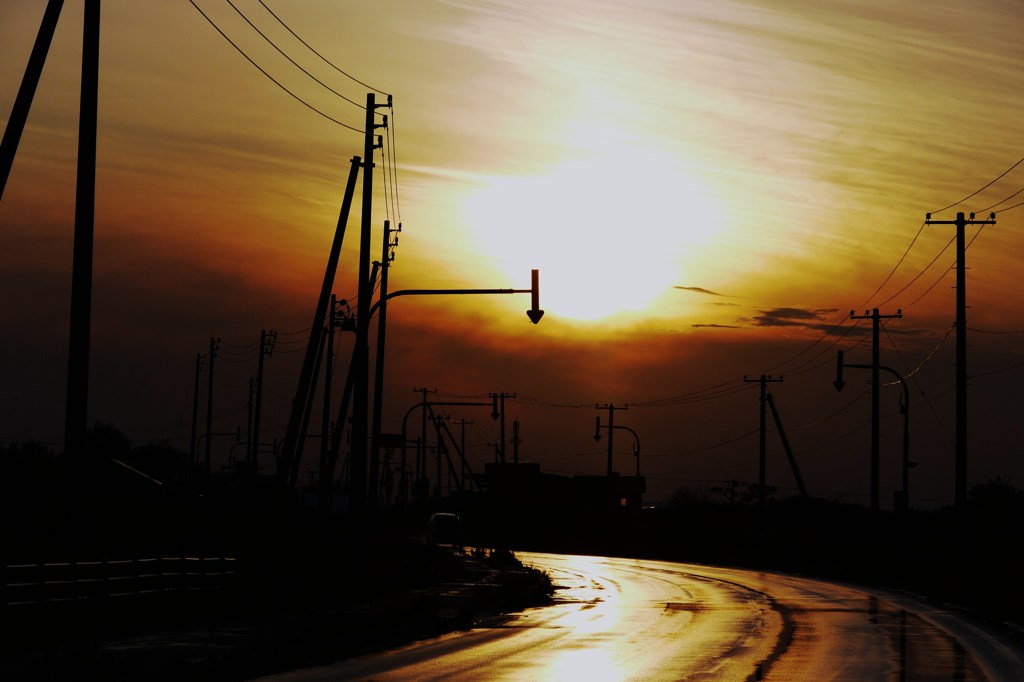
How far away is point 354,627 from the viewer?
2189 cm

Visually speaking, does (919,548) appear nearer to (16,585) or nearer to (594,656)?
(594,656)

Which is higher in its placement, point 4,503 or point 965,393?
point 965,393

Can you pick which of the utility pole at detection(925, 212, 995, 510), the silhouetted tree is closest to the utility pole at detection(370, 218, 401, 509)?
the utility pole at detection(925, 212, 995, 510)

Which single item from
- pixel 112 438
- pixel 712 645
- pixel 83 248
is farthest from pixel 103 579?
pixel 112 438

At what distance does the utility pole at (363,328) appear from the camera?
35188mm

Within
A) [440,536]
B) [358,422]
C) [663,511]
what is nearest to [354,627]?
[358,422]

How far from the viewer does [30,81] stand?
826 inches

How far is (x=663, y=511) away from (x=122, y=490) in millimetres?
72015

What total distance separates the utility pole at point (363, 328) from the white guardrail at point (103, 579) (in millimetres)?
9287

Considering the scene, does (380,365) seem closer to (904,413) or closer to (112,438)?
(904,413)

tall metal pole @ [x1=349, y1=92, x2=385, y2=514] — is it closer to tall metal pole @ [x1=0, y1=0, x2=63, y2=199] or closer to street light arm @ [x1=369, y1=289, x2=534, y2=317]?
street light arm @ [x1=369, y1=289, x2=534, y2=317]

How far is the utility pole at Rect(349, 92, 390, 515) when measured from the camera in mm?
35188

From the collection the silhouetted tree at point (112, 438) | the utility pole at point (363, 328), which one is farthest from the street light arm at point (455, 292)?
the silhouetted tree at point (112, 438)

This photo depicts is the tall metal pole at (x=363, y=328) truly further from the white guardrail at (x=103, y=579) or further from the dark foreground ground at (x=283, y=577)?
the white guardrail at (x=103, y=579)
